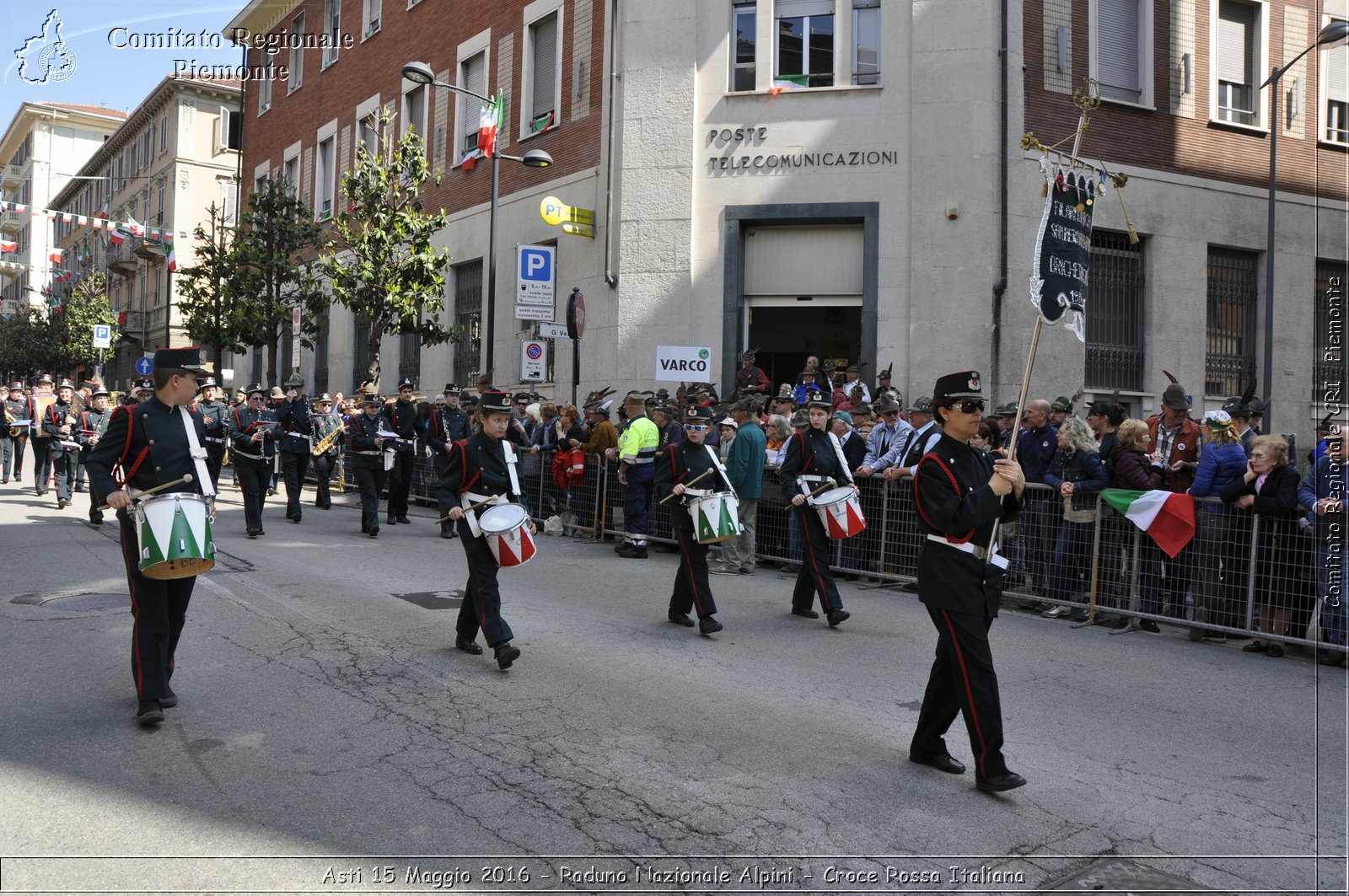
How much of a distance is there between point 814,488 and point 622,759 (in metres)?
4.62

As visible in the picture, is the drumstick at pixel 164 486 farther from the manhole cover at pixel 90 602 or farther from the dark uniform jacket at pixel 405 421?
the dark uniform jacket at pixel 405 421

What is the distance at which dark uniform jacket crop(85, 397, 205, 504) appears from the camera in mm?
6391

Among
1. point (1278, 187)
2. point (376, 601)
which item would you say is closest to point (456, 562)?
point (376, 601)

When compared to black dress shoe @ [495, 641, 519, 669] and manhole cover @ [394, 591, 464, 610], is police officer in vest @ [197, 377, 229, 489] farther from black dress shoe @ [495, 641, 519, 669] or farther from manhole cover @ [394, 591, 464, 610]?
black dress shoe @ [495, 641, 519, 669]

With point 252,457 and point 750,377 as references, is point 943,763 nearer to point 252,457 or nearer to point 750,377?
point 252,457

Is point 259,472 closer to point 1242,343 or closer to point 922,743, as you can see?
point 922,743

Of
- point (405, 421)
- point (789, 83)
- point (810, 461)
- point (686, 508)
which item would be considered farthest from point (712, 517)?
point (789, 83)

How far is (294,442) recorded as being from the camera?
659 inches

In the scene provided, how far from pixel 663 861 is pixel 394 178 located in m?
20.2

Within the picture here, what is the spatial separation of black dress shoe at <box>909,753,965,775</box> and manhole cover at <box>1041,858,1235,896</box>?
111cm

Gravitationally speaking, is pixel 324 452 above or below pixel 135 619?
above

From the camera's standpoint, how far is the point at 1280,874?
15.0 feet

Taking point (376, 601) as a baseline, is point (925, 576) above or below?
above

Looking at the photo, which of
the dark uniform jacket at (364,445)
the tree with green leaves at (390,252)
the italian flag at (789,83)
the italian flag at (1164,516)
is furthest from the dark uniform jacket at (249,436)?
the italian flag at (1164,516)
